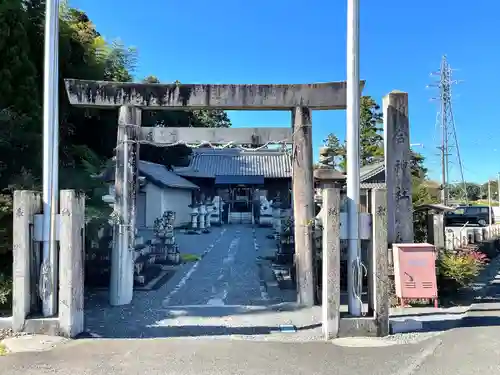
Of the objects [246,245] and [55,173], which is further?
[246,245]

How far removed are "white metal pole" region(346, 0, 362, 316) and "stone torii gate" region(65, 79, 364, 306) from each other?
Result: 1.67 meters

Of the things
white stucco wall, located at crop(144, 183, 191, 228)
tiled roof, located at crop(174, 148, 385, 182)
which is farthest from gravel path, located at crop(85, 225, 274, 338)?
tiled roof, located at crop(174, 148, 385, 182)

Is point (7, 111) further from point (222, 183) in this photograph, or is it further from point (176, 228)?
point (222, 183)

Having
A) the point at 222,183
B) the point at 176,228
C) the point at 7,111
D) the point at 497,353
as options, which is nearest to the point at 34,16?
the point at 7,111

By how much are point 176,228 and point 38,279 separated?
60.3 ft

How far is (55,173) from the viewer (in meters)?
6.30

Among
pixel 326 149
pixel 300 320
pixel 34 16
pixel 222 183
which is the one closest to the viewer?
pixel 300 320

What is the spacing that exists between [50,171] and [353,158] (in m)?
4.24

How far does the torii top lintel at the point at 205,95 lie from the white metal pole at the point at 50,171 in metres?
1.72

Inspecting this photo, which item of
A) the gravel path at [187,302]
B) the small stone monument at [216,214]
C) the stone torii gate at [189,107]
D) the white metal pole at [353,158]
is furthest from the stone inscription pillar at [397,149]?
the small stone monument at [216,214]

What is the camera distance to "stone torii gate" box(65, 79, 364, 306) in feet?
26.7

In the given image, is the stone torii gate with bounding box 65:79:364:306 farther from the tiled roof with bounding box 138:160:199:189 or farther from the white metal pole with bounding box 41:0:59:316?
the tiled roof with bounding box 138:160:199:189

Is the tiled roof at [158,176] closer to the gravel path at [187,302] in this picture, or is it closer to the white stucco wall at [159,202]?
the white stucco wall at [159,202]

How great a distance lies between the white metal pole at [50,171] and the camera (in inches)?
244
